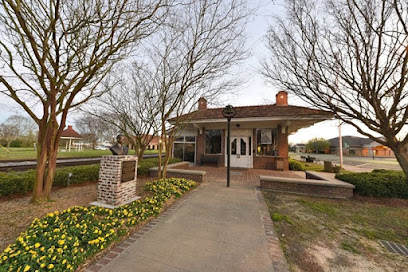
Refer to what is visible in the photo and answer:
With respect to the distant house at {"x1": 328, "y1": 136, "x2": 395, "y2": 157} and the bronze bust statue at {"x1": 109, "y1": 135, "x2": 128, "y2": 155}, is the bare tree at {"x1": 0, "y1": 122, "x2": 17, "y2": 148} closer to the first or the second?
the bronze bust statue at {"x1": 109, "y1": 135, "x2": 128, "y2": 155}

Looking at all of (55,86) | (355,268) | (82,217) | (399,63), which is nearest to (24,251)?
(82,217)

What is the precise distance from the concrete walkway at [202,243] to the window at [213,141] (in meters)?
8.02

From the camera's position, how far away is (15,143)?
85.8 ft

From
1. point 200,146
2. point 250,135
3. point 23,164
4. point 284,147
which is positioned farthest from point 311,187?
point 23,164

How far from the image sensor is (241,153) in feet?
37.7

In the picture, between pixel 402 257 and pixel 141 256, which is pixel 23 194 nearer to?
pixel 141 256

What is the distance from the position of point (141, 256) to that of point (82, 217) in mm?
1742

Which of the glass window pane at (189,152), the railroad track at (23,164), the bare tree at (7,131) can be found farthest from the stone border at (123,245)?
the bare tree at (7,131)

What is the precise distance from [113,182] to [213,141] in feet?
30.0

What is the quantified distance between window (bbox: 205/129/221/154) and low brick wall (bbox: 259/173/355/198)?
634 cm

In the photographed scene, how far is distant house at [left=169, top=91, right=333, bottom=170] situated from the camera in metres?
10.2

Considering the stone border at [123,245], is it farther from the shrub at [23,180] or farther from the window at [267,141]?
the window at [267,141]

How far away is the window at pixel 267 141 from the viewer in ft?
36.1

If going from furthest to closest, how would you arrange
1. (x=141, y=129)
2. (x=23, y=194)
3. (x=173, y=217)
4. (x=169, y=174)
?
(x=141, y=129) < (x=169, y=174) < (x=23, y=194) < (x=173, y=217)
